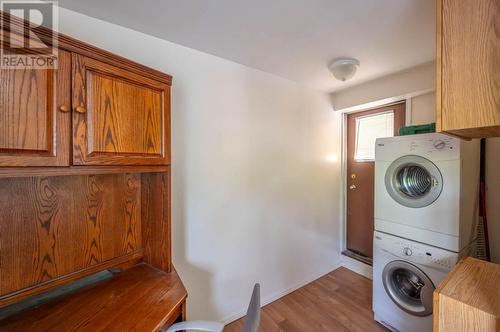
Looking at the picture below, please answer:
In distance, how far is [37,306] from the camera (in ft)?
3.18

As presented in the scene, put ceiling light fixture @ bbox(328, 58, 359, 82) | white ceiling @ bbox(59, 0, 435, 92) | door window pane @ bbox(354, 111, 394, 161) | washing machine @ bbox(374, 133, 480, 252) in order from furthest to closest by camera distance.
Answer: door window pane @ bbox(354, 111, 394, 161) < ceiling light fixture @ bbox(328, 58, 359, 82) < washing machine @ bbox(374, 133, 480, 252) < white ceiling @ bbox(59, 0, 435, 92)

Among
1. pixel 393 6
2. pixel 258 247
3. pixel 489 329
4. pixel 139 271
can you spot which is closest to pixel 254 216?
pixel 258 247

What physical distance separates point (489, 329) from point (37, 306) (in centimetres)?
183

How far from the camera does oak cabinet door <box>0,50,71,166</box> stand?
28.5 inches

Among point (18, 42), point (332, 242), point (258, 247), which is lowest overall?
point (332, 242)

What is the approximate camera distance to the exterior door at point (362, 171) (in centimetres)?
252

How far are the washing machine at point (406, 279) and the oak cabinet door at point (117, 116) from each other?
1.84m

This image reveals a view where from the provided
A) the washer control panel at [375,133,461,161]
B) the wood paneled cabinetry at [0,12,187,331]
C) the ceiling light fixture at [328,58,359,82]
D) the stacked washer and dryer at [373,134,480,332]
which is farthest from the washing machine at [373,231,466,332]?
the wood paneled cabinetry at [0,12,187,331]

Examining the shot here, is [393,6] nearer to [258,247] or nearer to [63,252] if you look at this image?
[258,247]

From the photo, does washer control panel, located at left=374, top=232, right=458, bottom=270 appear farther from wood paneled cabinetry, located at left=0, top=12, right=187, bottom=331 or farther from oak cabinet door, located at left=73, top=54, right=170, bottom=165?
oak cabinet door, located at left=73, top=54, right=170, bottom=165

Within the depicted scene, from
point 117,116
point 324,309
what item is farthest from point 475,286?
point 117,116

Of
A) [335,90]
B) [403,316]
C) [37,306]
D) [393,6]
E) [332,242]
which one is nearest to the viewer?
[37,306]

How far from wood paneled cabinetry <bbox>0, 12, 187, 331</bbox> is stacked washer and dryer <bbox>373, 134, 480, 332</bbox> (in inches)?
64.6
